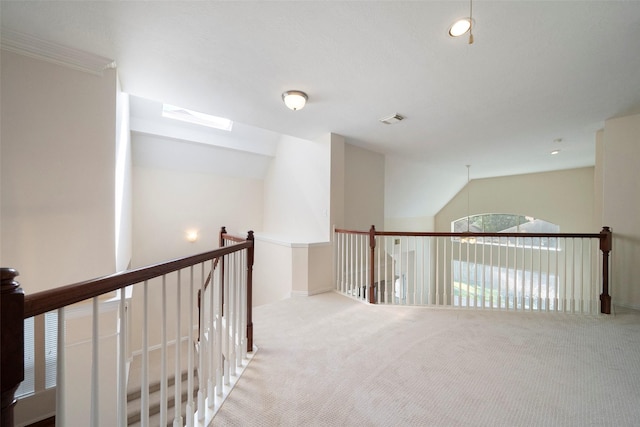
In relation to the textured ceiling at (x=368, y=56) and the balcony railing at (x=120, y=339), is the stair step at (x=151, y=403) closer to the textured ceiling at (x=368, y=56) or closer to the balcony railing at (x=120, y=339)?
the balcony railing at (x=120, y=339)

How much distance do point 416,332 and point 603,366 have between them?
1322mm

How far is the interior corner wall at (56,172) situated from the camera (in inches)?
70.9

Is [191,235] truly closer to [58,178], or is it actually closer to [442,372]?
[58,178]

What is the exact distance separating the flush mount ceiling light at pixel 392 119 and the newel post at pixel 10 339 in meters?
3.26

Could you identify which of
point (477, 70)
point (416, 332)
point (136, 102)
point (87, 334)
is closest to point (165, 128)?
point (136, 102)

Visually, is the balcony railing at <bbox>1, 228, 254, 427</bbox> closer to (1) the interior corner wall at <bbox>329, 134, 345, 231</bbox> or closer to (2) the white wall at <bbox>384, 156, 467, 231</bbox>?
(1) the interior corner wall at <bbox>329, 134, 345, 231</bbox>

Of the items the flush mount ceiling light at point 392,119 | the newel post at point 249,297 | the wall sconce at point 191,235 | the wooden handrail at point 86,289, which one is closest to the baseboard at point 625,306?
the flush mount ceiling light at point 392,119

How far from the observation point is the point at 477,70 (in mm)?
2125

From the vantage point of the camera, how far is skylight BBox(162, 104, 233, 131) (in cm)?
405

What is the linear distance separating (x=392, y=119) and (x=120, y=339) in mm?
3271

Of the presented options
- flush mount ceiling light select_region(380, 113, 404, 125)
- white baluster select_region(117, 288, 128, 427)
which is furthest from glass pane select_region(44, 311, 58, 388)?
flush mount ceiling light select_region(380, 113, 404, 125)

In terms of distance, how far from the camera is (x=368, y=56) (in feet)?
6.42

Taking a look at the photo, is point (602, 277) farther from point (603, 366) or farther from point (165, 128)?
point (165, 128)

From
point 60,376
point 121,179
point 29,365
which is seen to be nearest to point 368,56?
point 60,376
